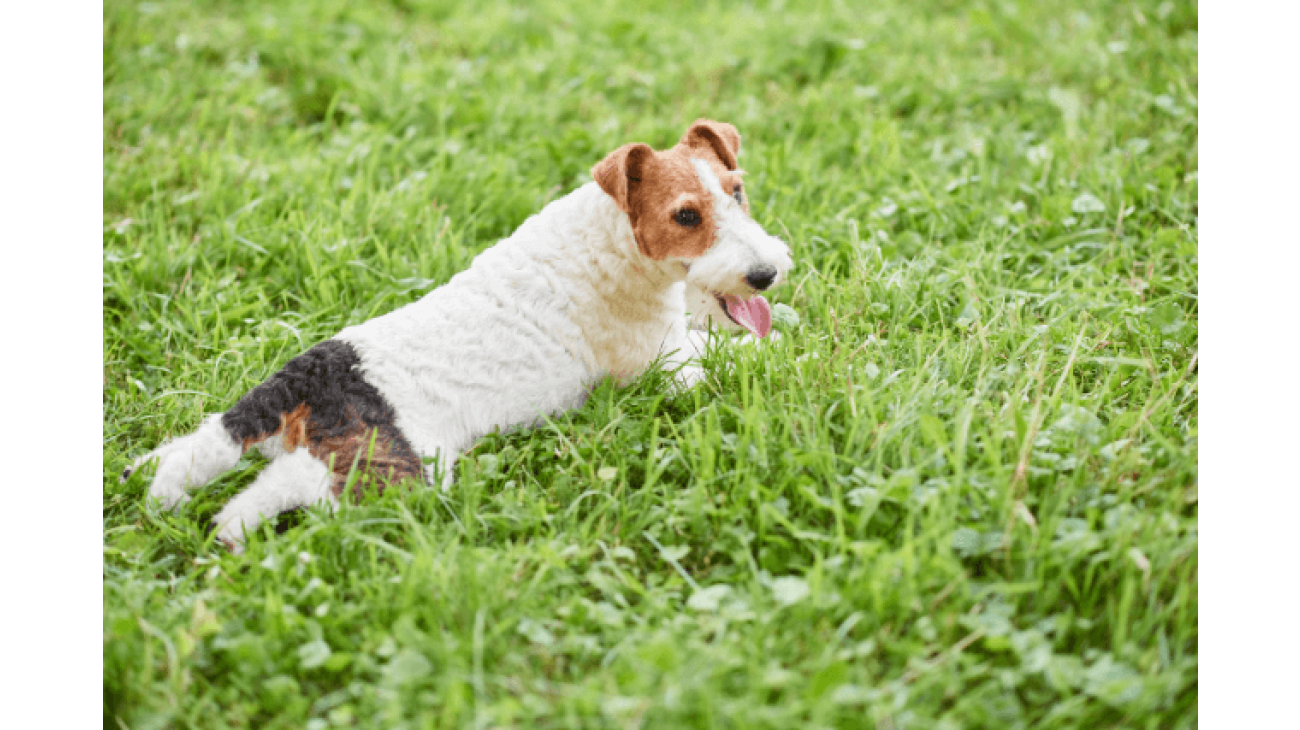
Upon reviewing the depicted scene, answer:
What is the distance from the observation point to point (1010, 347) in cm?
342

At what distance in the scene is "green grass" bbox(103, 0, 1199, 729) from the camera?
→ 7.34 feet

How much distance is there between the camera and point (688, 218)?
9.86 ft

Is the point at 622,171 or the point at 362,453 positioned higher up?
the point at 622,171

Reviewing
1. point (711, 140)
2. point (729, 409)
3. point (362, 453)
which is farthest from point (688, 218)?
point (362, 453)

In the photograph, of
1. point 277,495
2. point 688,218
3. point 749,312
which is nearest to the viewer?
point 277,495

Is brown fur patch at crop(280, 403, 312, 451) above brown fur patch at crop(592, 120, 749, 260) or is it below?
below

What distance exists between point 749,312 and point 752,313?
0.7 inches

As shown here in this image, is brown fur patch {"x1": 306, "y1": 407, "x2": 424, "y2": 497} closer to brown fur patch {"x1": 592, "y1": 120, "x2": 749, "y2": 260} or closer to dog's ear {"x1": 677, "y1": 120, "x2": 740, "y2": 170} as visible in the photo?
brown fur patch {"x1": 592, "y1": 120, "x2": 749, "y2": 260}

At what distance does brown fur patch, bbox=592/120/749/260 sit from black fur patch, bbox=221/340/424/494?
100 cm

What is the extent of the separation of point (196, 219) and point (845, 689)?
4.02 m

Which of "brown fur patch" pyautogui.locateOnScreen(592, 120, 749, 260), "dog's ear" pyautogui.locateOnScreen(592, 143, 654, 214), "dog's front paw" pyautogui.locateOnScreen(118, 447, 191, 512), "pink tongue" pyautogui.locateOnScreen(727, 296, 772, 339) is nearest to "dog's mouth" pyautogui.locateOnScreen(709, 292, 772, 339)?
"pink tongue" pyautogui.locateOnScreen(727, 296, 772, 339)

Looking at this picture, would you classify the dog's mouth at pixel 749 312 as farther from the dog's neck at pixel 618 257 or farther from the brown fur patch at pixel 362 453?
the brown fur patch at pixel 362 453

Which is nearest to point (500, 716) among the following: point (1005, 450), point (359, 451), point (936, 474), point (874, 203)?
point (359, 451)

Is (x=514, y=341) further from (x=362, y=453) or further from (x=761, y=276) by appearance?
(x=761, y=276)
